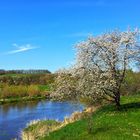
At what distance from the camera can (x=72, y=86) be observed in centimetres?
3934

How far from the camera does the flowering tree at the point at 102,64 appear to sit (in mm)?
37219

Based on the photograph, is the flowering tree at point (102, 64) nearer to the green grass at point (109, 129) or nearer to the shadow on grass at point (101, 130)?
the green grass at point (109, 129)

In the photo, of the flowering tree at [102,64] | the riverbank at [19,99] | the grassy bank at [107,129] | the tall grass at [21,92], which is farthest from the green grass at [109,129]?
the tall grass at [21,92]

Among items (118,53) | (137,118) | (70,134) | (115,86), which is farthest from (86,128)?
(118,53)

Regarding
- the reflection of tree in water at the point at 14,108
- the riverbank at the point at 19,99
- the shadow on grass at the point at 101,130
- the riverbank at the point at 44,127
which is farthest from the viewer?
the riverbank at the point at 19,99

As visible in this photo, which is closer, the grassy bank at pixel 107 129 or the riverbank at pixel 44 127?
the grassy bank at pixel 107 129

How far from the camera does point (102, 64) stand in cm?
3772

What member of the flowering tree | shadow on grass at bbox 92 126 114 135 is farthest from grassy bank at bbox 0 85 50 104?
shadow on grass at bbox 92 126 114 135

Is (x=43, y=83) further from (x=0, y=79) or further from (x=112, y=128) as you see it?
(x=112, y=128)

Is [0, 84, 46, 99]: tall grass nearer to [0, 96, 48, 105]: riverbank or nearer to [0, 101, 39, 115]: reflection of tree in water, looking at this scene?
[0, 96, 48, 105]: riverbank

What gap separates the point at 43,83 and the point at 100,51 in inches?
4174

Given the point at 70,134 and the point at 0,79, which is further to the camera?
the point at 0,79

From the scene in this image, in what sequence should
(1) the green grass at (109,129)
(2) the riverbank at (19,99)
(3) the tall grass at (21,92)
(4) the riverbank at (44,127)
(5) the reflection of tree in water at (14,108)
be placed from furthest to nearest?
(3) the tall grass at (21,92)
(2) the riverbank at (19,99)
(5) the reflection of tree in water at (14,108)
(4) the riverbank at (44,127)
(1) the green grass at (109,129)

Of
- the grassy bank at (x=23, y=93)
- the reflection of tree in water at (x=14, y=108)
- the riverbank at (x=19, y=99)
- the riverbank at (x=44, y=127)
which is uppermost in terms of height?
the grassy bank at (x=23, y=93)
